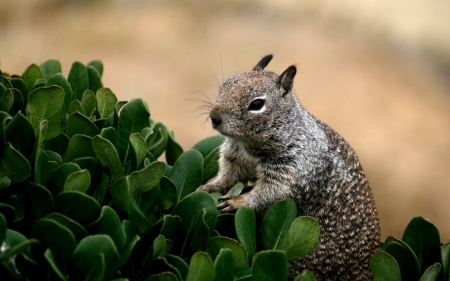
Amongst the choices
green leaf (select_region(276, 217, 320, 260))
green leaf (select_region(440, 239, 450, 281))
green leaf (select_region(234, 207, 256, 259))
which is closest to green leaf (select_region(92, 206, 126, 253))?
green leaf (select_region(234, 207, 256, 259))

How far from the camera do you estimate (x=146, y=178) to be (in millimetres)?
1991

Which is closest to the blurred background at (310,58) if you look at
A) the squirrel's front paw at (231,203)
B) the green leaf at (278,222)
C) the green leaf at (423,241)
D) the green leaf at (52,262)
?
the squirrel's front paw at (231,203)

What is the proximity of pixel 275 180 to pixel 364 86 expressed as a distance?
4144 millimetres

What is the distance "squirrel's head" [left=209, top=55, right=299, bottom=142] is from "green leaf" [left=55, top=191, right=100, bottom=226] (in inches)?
51.0

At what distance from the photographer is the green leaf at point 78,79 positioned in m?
2.70

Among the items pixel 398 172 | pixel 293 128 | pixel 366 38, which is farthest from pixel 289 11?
pixel 293 128

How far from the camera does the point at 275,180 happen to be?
3.11 metres

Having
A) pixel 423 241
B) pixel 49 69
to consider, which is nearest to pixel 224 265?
pixel 423 241

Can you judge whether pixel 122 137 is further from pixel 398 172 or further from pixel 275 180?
pixel 398 172

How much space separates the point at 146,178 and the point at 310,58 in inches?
218

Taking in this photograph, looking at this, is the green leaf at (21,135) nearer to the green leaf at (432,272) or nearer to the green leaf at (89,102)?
the green leaf at (89,102)

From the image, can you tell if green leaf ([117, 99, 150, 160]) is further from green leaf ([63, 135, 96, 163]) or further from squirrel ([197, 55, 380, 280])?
squirrel ([197, 55, 380, 280])

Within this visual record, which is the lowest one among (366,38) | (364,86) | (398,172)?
(398,172)

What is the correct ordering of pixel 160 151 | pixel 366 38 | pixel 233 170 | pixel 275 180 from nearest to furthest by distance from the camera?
pixel 160 151, pixel 275 180, pixel 233 170, pixel 366 38
